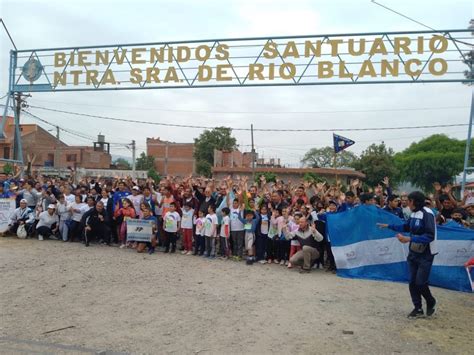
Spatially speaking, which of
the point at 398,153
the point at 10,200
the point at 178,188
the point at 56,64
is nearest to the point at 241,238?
the point at 178,188

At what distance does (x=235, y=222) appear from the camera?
10203 mm


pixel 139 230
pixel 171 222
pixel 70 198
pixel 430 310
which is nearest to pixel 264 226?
pixel 171 222

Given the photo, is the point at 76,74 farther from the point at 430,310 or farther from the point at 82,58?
the point at 430,310

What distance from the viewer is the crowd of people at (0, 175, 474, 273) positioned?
30.9ft

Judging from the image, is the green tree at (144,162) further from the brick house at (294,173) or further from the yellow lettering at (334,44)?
the yellow lettering at (334,44)

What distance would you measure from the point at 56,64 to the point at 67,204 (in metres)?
5.31

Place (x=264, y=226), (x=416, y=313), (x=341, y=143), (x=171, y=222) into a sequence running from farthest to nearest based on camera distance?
(x=341, y=143), (x=171, y=222), (x=264, y=226), (x=416, y=313)

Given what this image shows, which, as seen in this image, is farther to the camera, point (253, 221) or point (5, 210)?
point (5, 210)

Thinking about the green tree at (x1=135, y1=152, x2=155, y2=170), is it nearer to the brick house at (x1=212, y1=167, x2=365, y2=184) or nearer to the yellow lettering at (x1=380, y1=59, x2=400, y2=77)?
the brick house at (x1=212, y1=167, x2=365, y2=184)

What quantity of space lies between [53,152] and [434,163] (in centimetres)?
5162

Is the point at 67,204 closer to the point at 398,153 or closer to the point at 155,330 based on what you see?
the point at 155,330

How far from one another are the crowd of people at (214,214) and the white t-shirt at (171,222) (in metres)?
0.03

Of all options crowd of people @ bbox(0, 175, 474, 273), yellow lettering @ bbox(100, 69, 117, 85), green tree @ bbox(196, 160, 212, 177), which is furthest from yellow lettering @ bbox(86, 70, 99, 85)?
green tree @ bbox(196, 160, 212, 177)

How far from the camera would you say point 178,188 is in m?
11.8
